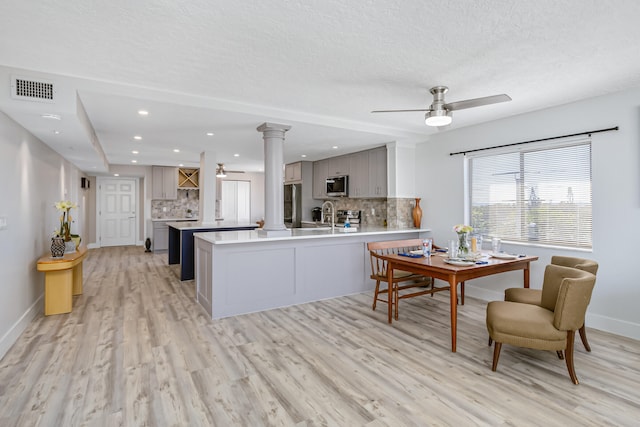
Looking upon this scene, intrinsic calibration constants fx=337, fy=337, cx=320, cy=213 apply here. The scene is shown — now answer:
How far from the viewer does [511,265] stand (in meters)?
3.45

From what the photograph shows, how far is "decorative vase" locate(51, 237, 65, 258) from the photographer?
3.91m

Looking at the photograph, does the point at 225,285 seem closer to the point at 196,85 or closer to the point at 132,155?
the point at 196,85

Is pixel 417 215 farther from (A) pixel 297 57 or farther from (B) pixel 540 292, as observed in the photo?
(A) pixel 297 57

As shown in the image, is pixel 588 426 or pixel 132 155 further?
pixel 132 155

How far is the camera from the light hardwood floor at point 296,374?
2.03 m

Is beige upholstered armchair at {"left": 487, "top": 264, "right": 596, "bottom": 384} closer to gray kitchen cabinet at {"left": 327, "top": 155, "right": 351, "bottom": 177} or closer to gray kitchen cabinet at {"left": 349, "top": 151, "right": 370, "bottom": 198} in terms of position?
gray kitchen cabinet at {"left": 349, "top": 151, "right": 370, "bottom": 198}

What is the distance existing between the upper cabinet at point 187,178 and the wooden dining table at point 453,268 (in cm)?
719

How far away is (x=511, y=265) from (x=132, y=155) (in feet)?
22.7

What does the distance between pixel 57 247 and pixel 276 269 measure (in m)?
2.55

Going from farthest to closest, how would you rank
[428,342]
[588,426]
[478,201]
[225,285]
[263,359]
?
1. [478,201]
2. [225,285]
3. [428,342]
4. [263,359]
5. [588,426]

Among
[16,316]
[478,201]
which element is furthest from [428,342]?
[16,316]

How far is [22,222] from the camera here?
136 inches

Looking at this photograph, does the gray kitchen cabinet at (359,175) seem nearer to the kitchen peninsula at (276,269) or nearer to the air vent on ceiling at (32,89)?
the kitchen peninsula at (276,269)

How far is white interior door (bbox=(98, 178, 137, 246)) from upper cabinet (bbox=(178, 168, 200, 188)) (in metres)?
1.49
